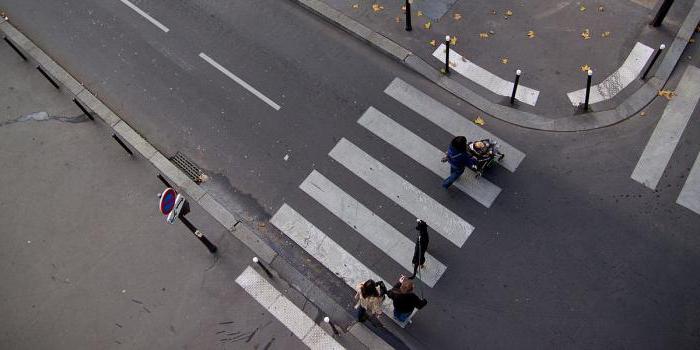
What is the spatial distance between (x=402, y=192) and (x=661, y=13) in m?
7.53

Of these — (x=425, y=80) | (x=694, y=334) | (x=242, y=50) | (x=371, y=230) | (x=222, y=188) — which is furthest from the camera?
(x=242, y=50)

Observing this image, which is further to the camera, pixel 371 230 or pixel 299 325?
pixel 371 230

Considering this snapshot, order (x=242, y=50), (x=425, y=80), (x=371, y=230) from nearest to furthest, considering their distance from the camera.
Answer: (x=371, y=230)
(x=425, y=80)
(x=242, y=50)

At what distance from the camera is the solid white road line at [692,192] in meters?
9.93

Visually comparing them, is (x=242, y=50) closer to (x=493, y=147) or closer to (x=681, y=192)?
(x=493, y=147)

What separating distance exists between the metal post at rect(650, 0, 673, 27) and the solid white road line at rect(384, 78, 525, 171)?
4941 millimetres

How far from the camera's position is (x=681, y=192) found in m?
10.1

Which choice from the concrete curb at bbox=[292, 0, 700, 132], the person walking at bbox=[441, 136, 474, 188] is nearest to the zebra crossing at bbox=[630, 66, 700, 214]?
the concrete curb at bbox=[292, 0, 700, 132]

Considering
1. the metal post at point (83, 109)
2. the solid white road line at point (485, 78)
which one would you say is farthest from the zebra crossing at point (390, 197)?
the metal post at point (83, 109)

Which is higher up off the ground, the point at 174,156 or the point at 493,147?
the point at 493,147

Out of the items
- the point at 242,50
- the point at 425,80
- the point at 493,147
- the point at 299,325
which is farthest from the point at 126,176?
the point at 493,147

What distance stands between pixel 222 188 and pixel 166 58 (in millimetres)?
4225

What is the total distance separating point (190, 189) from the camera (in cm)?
1116

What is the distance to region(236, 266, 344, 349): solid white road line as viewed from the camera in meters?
9.39
